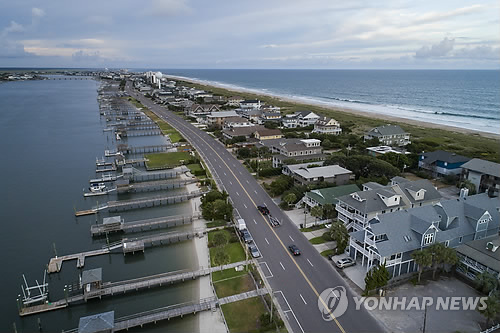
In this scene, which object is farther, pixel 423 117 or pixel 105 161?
pixel 423 117

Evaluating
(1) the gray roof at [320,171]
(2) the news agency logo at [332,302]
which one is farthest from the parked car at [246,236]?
(1) the gray roof at [320,171]

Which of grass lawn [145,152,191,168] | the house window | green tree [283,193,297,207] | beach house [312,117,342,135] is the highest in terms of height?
beach house [312,117,342,135]

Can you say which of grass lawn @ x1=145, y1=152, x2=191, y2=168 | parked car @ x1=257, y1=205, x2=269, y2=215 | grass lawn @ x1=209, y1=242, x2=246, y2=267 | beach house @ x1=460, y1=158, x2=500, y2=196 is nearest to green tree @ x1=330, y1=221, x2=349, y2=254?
grass lawn @ x1=209, y1=242, x2=246, y2=267

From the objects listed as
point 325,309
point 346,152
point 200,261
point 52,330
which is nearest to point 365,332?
point 325,309

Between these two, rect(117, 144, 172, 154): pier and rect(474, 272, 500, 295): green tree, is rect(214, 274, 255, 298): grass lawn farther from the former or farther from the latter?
rect(117, 144, 172, 154): pier

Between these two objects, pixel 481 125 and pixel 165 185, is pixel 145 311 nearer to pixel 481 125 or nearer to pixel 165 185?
pixel 165 185
